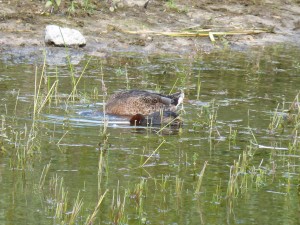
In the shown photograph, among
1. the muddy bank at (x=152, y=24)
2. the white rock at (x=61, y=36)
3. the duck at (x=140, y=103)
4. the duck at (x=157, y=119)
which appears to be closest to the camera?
the duck at (x=157, y=119)

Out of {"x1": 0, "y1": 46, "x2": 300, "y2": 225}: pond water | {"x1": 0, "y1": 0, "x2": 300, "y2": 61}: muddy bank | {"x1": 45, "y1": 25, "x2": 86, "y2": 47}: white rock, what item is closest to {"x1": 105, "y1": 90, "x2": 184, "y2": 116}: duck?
{"x1": 0, "y1": 46, "x2": 300, "y2": 225}: pond water

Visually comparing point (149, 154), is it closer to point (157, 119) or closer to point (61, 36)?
point (157, 119)

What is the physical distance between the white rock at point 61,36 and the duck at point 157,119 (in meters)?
4.66

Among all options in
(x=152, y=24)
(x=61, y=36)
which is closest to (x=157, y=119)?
(x=61, y=36)

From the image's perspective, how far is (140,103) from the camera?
37.8 feet

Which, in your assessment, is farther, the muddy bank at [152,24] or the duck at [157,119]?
the muddy bank at [152,24]

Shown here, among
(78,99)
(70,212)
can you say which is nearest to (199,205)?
(70,212)

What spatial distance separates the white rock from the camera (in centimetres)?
1538

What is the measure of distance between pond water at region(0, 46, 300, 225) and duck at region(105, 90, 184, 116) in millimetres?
163

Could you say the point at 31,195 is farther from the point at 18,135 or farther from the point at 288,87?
the point at 288,87

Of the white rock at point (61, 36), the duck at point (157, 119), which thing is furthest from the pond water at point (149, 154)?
the white rock at point (61, 36)

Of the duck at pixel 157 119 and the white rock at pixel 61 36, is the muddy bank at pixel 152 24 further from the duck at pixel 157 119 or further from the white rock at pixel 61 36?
the duck at pixel 157 119

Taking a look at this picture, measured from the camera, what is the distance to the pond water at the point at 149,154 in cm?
716

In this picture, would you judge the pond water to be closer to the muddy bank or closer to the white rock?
the white rock
